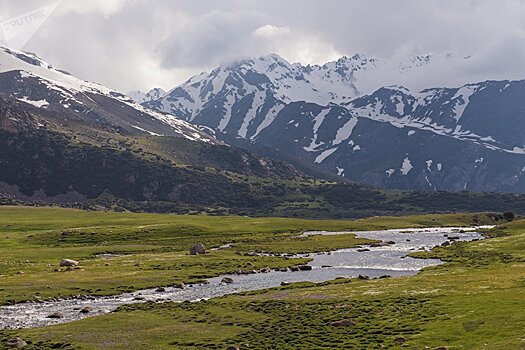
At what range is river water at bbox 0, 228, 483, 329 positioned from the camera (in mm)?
67250

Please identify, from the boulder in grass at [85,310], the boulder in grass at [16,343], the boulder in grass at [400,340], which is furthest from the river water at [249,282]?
the boulder in grass at [400,340]

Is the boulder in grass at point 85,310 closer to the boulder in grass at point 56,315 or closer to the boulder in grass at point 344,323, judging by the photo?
the boulder in grass at point 56,315

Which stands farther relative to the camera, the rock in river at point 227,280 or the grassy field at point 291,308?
the rock in river at point 227,280

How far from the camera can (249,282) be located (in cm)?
9469

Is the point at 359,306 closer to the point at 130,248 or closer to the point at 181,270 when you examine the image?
the point at 181,270

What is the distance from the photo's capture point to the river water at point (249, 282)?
221 ft

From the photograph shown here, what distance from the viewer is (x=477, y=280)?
253 ft

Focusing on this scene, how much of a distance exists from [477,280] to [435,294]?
1273 centimetres

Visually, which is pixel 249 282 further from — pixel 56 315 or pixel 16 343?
pixel 16 343

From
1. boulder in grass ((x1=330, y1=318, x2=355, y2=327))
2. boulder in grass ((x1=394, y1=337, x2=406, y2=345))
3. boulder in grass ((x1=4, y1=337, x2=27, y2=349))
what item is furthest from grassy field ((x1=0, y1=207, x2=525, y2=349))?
boulder in grass ((x1=4, y1=337, x2=27, y2=349))

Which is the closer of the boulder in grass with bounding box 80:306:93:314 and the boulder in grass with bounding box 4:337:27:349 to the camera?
the boulder in grass with bounding box 4:337:27:349

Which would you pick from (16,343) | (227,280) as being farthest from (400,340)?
(227,280)

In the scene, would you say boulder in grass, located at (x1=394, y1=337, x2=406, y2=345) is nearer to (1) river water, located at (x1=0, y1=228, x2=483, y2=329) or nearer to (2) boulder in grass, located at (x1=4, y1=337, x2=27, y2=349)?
(2) boulder in grass, located at (x1=4, y1=337, x2=27, y2=349)

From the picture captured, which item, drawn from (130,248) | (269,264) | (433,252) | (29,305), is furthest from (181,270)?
(433,252)
